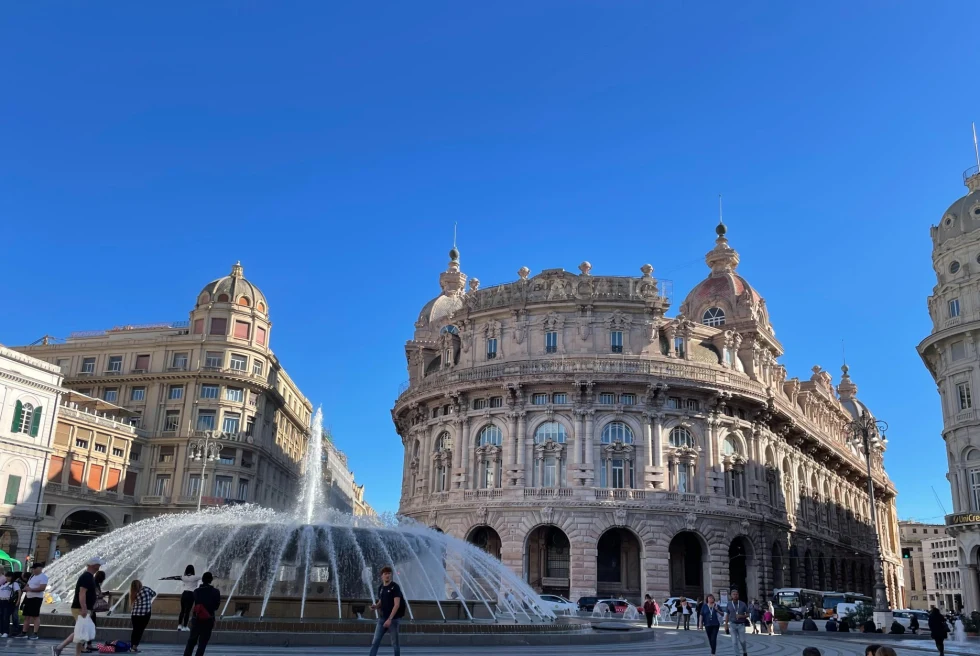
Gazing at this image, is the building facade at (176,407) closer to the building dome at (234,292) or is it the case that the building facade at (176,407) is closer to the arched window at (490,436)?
the building dome at (234,292)

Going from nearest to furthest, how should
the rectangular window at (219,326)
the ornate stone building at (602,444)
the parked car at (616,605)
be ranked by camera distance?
the parked car at (616,605) < the ornate stone building at (602,444) < the rectangular window at (219,326)

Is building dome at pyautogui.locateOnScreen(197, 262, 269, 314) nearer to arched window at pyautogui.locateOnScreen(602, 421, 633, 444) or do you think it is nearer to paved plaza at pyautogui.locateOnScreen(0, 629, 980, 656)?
arched window at pyautogui.locateOnScreen(602, 421, 633, 444)

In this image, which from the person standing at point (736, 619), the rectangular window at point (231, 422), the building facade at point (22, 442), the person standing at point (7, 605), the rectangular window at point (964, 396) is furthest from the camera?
the rectangular window at point (231, 422)

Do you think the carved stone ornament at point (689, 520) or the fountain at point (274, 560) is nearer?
the fountain at point (274, 560)

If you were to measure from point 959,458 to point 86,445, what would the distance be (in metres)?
48.6

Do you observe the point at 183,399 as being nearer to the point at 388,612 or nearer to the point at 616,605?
the point at 616,605

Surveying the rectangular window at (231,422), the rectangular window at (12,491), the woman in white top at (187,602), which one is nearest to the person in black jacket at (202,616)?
the woman in white top at (187,602)

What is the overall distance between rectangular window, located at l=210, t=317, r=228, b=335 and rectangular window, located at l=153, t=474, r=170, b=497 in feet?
32.8

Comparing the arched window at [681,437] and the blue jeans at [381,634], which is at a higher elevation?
the arched window at [681,437]

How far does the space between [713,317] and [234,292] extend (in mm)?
33781

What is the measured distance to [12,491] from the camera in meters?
44.5

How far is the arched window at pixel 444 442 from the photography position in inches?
1965

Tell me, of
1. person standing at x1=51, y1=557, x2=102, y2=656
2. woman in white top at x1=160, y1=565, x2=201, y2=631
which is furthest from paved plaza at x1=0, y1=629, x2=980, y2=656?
person standing at x1=51, y1=557, x2=102, y2=656

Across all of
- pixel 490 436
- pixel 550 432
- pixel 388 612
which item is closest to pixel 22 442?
pixel 490 436
